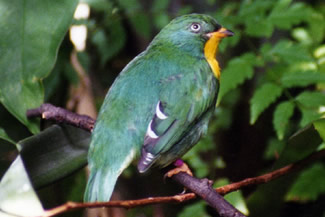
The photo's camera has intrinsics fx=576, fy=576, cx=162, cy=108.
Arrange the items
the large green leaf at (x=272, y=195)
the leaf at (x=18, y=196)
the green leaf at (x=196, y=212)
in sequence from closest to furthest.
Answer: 1. the leaf at (x=18, y=196)
2. the large green leaf at (x=272, y=195)
3. the green leaf at (x=196, y=212)

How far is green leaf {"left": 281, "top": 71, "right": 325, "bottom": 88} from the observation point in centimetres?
300

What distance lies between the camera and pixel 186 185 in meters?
2.20

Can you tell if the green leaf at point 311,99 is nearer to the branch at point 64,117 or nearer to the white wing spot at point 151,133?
the white wing spot at point 151,133

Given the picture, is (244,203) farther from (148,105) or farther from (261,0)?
(261,0)

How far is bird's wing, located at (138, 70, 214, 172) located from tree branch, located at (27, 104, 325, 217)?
0.50ft

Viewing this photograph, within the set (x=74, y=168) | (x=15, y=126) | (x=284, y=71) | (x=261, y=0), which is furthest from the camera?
(x=261, y=0)

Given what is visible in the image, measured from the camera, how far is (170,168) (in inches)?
107

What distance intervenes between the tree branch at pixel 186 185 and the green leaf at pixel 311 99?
52 cm

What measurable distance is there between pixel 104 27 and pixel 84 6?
19 cm

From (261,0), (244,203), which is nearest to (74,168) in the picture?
(244,203)

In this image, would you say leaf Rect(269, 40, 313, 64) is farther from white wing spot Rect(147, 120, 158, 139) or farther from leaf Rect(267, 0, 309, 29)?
white wing spot Rect(147, 120, 158, 139)

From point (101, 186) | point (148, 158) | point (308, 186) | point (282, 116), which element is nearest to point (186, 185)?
point (148, 158)

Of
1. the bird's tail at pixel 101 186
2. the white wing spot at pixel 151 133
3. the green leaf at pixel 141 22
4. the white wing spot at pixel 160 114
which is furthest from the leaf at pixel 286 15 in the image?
the bird's tail at pixel 101 186

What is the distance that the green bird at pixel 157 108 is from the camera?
2303 millimetres
